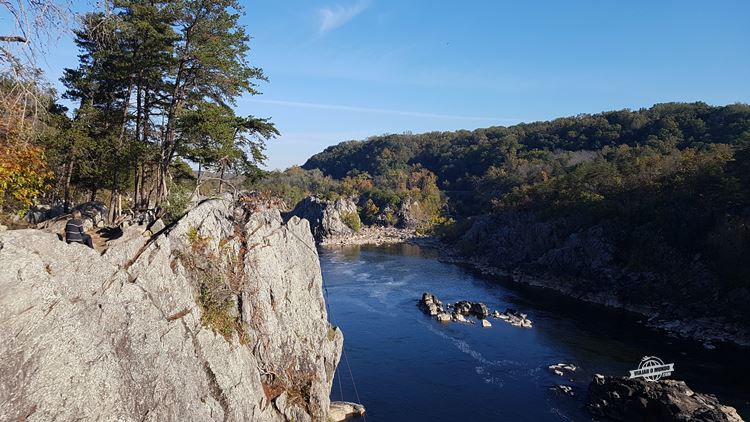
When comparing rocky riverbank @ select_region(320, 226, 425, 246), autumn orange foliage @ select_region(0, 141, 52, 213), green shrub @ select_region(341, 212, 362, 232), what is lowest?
rocky riverbank @ select_region(320, 226, 425, 246)

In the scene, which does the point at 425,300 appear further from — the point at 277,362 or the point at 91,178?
the point at 91,178

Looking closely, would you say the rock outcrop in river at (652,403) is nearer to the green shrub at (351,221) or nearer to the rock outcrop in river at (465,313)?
the rock outcrop in river at (465,313)

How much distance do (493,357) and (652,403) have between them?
10896 mm

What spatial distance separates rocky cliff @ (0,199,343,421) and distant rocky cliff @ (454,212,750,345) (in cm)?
3434

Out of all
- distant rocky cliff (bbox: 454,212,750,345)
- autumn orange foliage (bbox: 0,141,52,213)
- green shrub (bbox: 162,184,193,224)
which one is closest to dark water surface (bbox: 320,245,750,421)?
distant rocky cliff (bbox: 454,212,750,345)

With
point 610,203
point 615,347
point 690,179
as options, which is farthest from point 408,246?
point 615,347

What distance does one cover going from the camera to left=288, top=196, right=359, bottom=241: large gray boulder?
101 metres

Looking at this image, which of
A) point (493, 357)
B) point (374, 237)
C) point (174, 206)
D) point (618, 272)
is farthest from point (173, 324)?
point (374, 237)

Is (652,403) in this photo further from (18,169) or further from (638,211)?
(638,211)

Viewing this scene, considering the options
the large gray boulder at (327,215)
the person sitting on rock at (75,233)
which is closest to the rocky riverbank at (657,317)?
the person sitting on rock at (75,233)

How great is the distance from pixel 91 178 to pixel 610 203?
55022mm

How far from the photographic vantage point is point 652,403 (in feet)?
77.4

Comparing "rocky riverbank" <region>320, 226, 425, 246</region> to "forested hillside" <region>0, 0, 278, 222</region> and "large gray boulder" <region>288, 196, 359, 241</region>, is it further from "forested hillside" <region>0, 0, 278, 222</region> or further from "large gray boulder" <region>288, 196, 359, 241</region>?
"forested hillside" <region>0, 0, 278, 222</region>

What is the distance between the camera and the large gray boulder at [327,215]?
101 m
